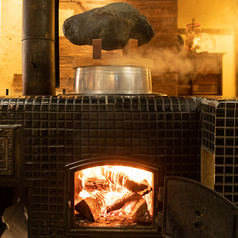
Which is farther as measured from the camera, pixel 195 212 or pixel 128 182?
pixel 128 182

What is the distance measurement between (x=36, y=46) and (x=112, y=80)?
2.20ft

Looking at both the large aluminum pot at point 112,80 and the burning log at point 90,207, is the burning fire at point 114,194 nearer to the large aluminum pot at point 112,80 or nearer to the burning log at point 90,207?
the burning log at point 90,207

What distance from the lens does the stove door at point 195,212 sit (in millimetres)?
1099

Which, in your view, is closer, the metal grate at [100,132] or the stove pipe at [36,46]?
the metal grate at [100,132]

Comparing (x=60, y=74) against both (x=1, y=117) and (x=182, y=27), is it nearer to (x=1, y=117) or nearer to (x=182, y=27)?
(x=1, y=117)

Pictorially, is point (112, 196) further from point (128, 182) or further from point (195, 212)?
point (195, 212)

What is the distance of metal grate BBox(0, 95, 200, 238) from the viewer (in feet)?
4.87

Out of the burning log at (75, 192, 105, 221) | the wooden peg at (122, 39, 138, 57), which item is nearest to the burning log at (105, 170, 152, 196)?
the burning log at (75, 192, 105, 221)

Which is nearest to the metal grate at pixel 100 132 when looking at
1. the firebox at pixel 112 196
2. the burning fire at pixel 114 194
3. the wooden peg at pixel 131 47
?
the firebox at pixel 112 196

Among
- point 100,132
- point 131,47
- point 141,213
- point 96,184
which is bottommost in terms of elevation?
point 141,213

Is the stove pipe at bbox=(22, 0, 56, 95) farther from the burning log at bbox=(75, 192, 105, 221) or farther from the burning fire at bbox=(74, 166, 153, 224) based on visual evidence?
the burning log at bbox=(75, 192, 105, 221)

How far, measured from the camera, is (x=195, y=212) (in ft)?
4.05

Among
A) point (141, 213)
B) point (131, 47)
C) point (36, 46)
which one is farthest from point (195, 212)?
point (36, 46)

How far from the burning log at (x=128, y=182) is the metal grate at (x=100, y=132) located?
18cm
